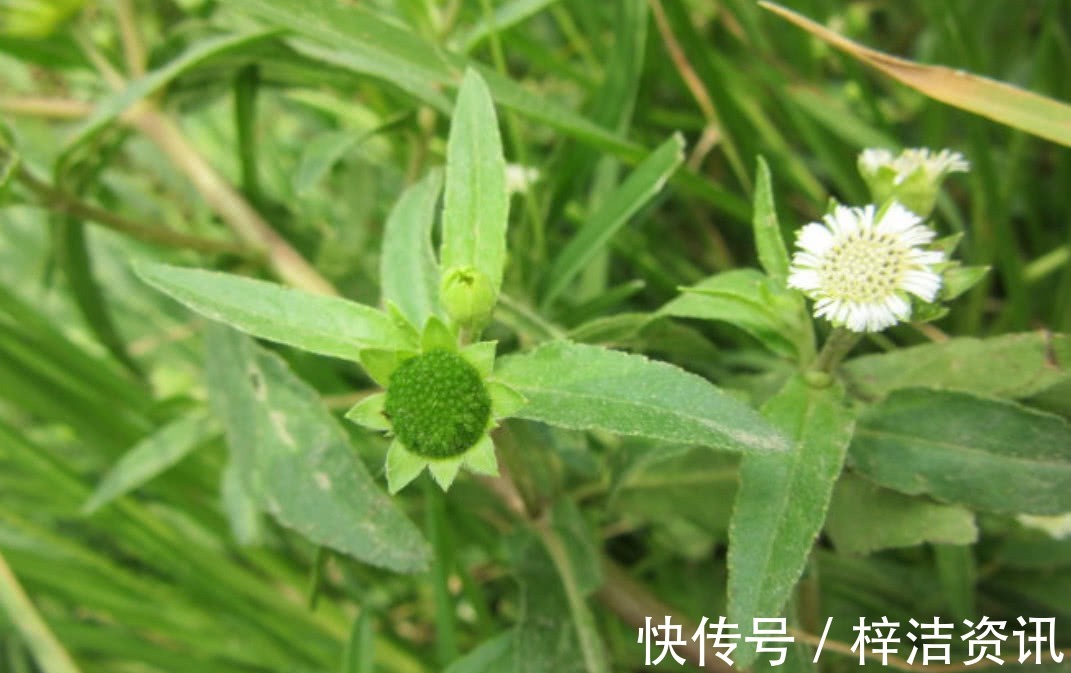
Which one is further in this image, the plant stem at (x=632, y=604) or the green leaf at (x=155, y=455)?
the green leaf at (x=155, y=455)

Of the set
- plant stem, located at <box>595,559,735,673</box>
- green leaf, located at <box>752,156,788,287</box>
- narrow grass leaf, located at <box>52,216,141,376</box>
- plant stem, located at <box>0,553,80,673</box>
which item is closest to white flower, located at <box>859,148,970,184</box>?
green leaf, located at <box>752,156,788,287</box>

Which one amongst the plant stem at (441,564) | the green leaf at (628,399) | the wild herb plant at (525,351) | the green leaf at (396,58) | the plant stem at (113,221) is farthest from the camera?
the plant stem at (113,221)

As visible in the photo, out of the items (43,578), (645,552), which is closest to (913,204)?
(645,552)

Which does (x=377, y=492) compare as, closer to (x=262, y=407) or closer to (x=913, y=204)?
(x=262, y=407)

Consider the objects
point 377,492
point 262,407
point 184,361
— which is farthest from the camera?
point 184,361

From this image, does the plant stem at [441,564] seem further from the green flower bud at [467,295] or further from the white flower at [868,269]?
the white flower at [868,269]

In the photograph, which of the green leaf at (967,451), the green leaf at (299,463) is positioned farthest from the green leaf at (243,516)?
the green leaf at (967,451)

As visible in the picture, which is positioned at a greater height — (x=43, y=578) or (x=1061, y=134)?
(x=1061, y=134)

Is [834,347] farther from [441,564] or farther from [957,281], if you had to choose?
[441,564]
